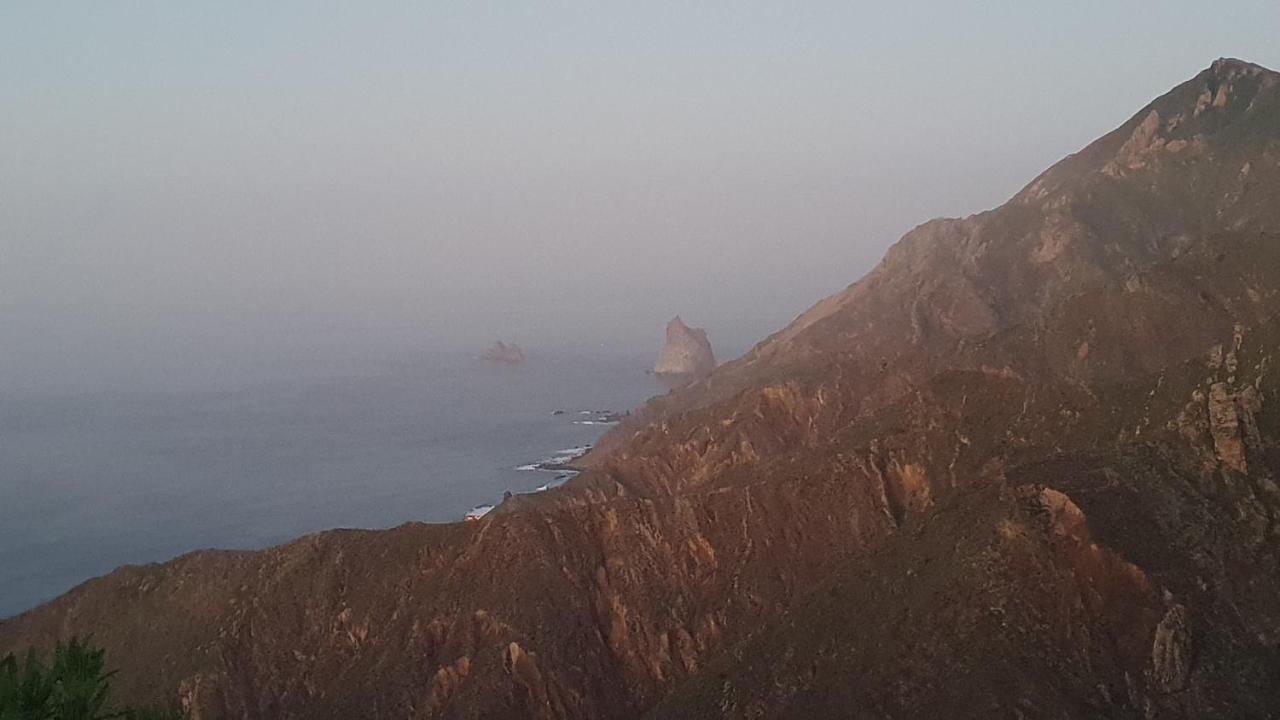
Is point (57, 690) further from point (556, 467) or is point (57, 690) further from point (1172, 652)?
point (556, 467)

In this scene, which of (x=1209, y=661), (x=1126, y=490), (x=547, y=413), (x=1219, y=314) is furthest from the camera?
(x=547, y=413)

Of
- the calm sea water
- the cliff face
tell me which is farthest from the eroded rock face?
the calm sea water

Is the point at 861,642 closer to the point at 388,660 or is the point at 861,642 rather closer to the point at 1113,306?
the point at 388,660

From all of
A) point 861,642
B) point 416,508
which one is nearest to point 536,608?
point 861,642

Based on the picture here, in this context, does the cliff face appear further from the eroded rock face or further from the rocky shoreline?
the rocky shoreline

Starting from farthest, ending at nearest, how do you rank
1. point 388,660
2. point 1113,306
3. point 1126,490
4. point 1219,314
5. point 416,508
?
point 416,508 → point 1113,306 → point 1219,314 → point 388,660 → point 1126,490

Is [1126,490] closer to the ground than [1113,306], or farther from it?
closer to the ground

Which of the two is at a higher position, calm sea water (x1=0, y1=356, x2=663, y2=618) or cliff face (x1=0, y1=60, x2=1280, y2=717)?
calm sea water (x1=0, y1=356, x2=663, y2=618)
